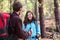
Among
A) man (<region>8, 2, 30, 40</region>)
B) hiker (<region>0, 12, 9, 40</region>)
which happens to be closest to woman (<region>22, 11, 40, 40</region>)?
man (<region>8, 2, 30, 40</region>)

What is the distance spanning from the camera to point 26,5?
11438 mm

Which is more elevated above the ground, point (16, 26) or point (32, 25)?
point (16, 26)

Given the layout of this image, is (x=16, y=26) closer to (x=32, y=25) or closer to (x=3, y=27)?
(x=3, y=27)

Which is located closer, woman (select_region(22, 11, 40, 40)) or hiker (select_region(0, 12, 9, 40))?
hiker (select_region(0, 12, 9, 40))

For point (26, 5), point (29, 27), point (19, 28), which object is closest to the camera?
point (19, 28)

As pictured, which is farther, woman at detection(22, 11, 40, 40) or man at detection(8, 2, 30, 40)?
woman at detection(22, 11, 40, 40)

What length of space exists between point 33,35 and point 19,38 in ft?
2.73

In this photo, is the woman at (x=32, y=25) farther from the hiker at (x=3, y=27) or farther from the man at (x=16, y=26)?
the hiker at (x=3, y=27)

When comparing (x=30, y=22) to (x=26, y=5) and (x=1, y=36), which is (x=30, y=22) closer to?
(x=1, y=36)

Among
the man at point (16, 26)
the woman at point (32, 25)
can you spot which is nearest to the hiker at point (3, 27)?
the man at point (16, 26)

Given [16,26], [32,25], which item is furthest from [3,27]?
[32,25]

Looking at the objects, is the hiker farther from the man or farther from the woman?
the woman

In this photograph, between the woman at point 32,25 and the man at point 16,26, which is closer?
the man at point 16,26

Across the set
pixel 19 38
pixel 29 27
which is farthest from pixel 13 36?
pixel 29 27
